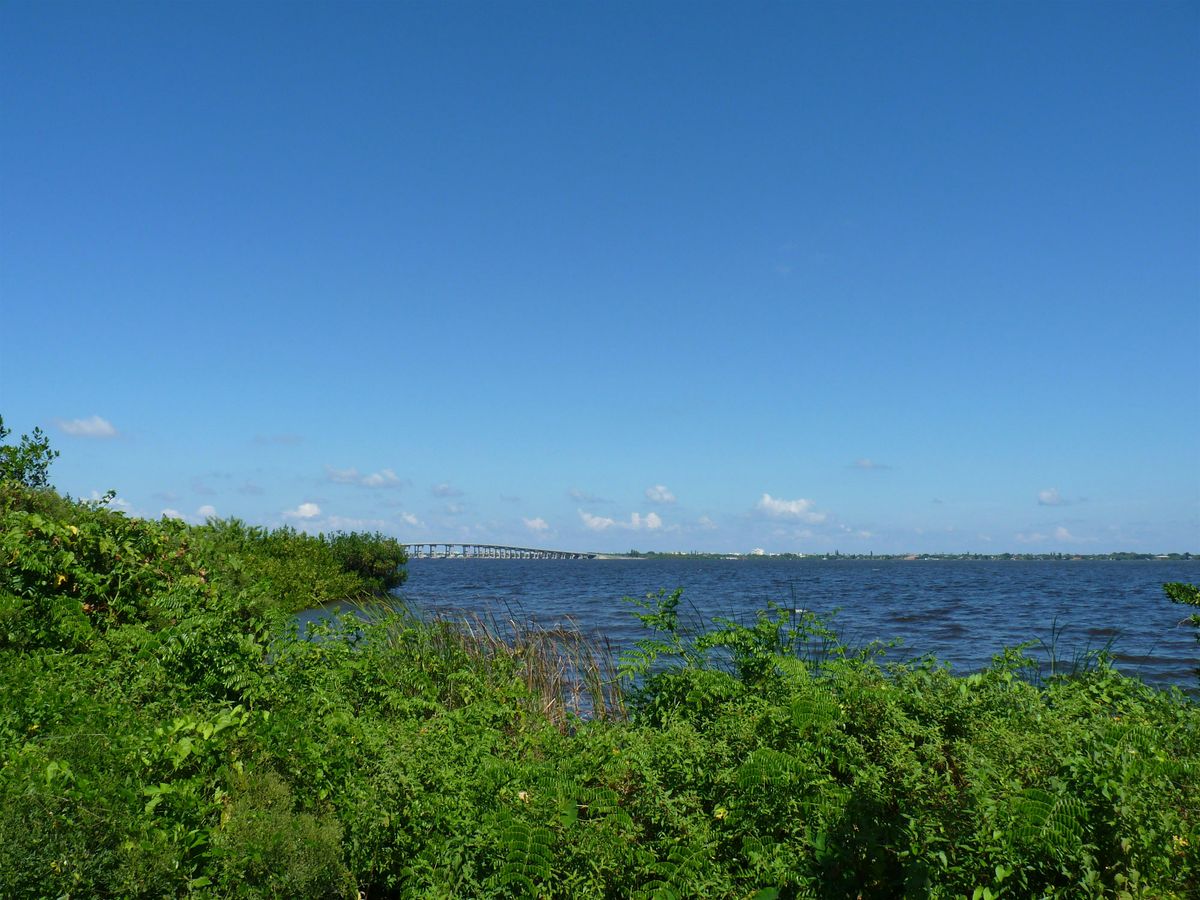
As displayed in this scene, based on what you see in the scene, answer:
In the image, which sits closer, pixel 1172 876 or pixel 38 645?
pixel 1172 876

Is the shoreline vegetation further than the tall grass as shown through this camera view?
No

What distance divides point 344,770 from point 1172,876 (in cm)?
415

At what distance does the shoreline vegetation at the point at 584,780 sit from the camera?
395cm

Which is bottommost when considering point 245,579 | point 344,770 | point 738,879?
point 738,879

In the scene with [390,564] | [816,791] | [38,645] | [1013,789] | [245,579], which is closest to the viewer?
[1013,789]

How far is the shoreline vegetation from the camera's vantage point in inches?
155

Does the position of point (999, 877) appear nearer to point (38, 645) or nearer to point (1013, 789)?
point (1013, 789)

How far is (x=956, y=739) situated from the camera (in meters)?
5.21

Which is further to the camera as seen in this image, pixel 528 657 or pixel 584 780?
pixel 528 657

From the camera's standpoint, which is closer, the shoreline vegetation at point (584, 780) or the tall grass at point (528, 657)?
the shoreline vegetation at point (584, 780)

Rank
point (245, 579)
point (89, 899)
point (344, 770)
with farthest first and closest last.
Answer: point (245, 579) < point (344, 770) < point (89, 899)

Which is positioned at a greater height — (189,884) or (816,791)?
(816,791)

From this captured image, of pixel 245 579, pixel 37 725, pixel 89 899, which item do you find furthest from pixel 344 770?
pixel 245 579

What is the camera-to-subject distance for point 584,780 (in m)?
4.86
